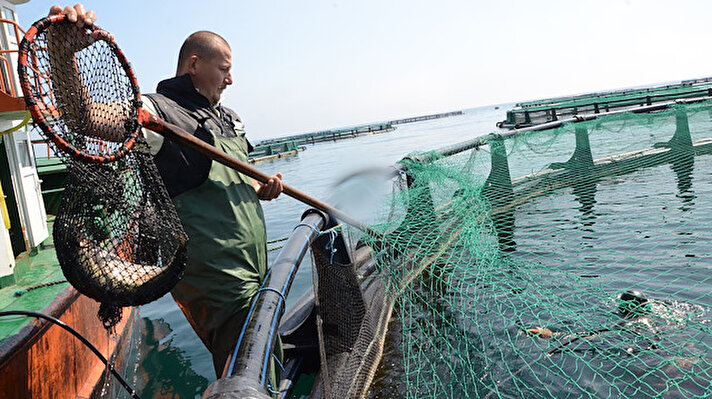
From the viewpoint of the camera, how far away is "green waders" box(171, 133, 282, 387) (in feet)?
7.11

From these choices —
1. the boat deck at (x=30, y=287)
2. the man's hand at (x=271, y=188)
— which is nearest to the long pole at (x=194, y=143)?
the man's hand at (x=271, y=188)

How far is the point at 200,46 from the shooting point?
95.2 inches

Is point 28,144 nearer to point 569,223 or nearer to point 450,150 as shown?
point 450,150

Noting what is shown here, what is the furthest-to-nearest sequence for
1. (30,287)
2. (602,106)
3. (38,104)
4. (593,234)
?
(602,106), (593,234), (30,287), (38,104)

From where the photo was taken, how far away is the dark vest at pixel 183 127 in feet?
7.20

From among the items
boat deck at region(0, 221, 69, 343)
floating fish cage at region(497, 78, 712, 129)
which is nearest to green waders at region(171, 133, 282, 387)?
boat deck at region(0, 221, 69, 343)

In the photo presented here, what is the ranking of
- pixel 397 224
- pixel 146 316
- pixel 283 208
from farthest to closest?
pixel 283 208 < pixel 146 316 < pixel 397 224

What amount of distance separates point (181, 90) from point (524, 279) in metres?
2.14

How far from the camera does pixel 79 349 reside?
3570 mm

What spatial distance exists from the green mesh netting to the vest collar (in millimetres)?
1441

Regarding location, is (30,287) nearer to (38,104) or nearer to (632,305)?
(38,104)

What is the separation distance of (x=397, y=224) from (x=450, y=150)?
1.74 m

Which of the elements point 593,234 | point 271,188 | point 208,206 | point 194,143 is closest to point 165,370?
point 271,188

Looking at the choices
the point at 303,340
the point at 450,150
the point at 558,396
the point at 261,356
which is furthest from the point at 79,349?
the point at 450,150
